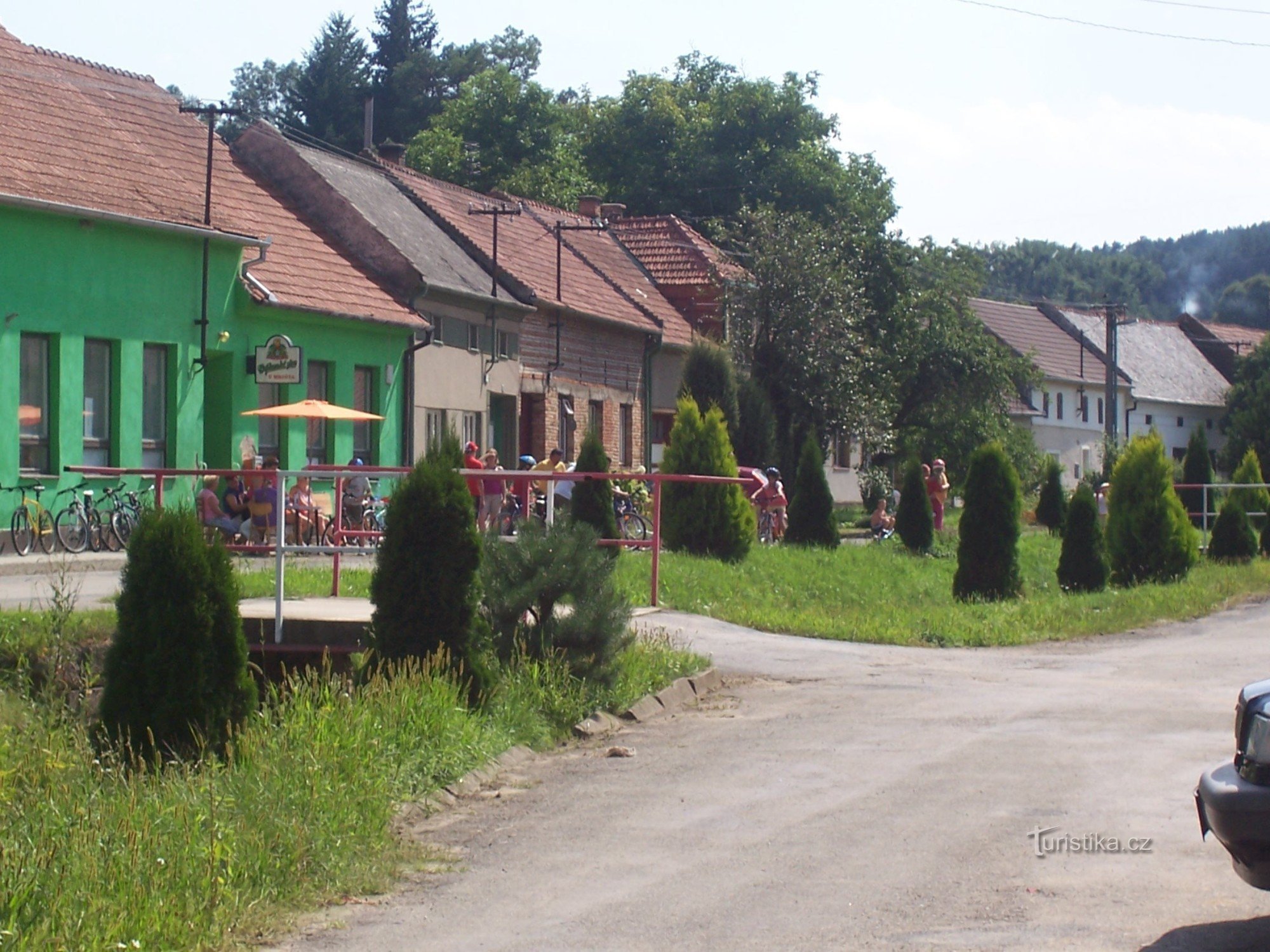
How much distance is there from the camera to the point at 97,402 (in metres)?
24.7

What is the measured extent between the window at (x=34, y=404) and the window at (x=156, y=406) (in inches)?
87.4

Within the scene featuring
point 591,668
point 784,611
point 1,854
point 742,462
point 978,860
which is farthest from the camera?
point 742,462

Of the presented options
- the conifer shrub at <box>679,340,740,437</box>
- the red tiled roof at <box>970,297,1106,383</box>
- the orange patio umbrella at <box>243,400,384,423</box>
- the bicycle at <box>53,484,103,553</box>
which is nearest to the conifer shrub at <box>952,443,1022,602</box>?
the orange patio umbrella at <box>243,400,384,423</box>

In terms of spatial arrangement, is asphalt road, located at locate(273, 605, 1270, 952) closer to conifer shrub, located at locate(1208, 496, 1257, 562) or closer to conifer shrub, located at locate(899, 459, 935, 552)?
conifer shrub, located at locate(1208, 496, 1257, 562)

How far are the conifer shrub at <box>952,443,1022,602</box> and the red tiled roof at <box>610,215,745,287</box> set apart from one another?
2218cm

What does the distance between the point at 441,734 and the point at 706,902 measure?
3058mm

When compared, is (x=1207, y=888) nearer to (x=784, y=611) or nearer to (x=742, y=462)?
(x=784, y=611)

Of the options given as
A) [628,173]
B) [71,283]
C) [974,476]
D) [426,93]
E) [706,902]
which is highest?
[426,93]

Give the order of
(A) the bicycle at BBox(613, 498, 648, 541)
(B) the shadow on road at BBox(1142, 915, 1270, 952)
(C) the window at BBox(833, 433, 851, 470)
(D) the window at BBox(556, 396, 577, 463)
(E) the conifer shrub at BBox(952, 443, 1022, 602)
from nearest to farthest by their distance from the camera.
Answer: (B) the shadow on road at BBox(1142, 915, 1270, 952) → (E) the conifer shrub at BBox(952, 443, 1022, 602) → (A) the bicycle at BBox(613, 498, 648, 541) → (D) the window at BBox(556, 396, 577, 463) → (C) the window at BBox(833, 433, 851, 470)

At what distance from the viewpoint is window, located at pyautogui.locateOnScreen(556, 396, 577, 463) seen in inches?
1516

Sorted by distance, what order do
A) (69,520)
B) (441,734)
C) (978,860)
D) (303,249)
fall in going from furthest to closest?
(303,249) < (69,520) < (441,734) < (978,860)

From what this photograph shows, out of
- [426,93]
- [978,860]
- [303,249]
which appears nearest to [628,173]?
[426,93]

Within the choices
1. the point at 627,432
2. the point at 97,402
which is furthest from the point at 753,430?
the point at 97,402

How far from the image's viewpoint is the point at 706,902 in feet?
21.7
